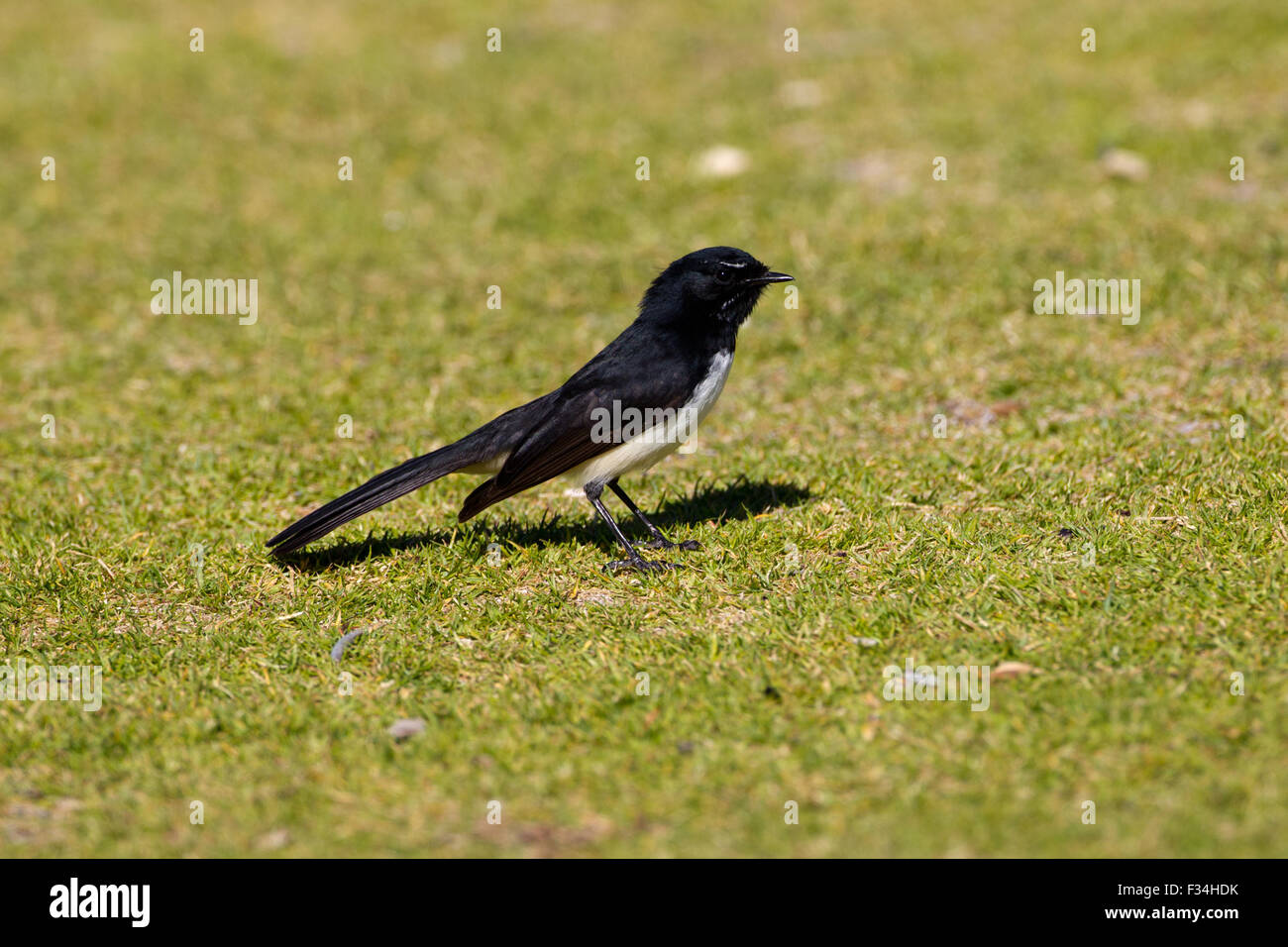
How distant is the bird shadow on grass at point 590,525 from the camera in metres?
7.08

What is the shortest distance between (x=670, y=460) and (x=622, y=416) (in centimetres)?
182

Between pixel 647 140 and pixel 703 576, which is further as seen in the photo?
pixel 647 140

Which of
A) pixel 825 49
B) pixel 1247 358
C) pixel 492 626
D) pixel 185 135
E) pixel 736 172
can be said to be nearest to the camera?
pixel 492 626

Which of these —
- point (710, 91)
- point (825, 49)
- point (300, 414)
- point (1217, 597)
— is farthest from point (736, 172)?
point (1217, 597)

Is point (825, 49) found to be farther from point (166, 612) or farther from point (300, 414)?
point (166, 612)

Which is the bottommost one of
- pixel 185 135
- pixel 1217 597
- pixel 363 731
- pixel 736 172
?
pixel 363 731

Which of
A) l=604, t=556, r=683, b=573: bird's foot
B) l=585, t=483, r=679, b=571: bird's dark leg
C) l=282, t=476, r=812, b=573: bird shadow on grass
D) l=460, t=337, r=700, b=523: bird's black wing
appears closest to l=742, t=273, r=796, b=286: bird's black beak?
l=460, t=337, r=700, b=523: bird's black wing

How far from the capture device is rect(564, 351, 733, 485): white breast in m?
6.82

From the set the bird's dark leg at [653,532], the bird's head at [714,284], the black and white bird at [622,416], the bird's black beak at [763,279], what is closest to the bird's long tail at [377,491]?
the black and white bird at [622,416]

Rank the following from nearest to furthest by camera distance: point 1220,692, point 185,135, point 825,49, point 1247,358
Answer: point 1220,692 → point 1247,358 → point 185,135 → point 825,49

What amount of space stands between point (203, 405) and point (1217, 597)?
264 inches

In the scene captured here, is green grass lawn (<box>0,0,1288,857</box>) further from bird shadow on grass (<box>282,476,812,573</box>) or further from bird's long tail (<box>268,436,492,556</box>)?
bird's long tail (<box>268,436,492,556</box>)

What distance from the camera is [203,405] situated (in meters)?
9.59

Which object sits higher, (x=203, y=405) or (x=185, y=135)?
(x=185, y=135)
